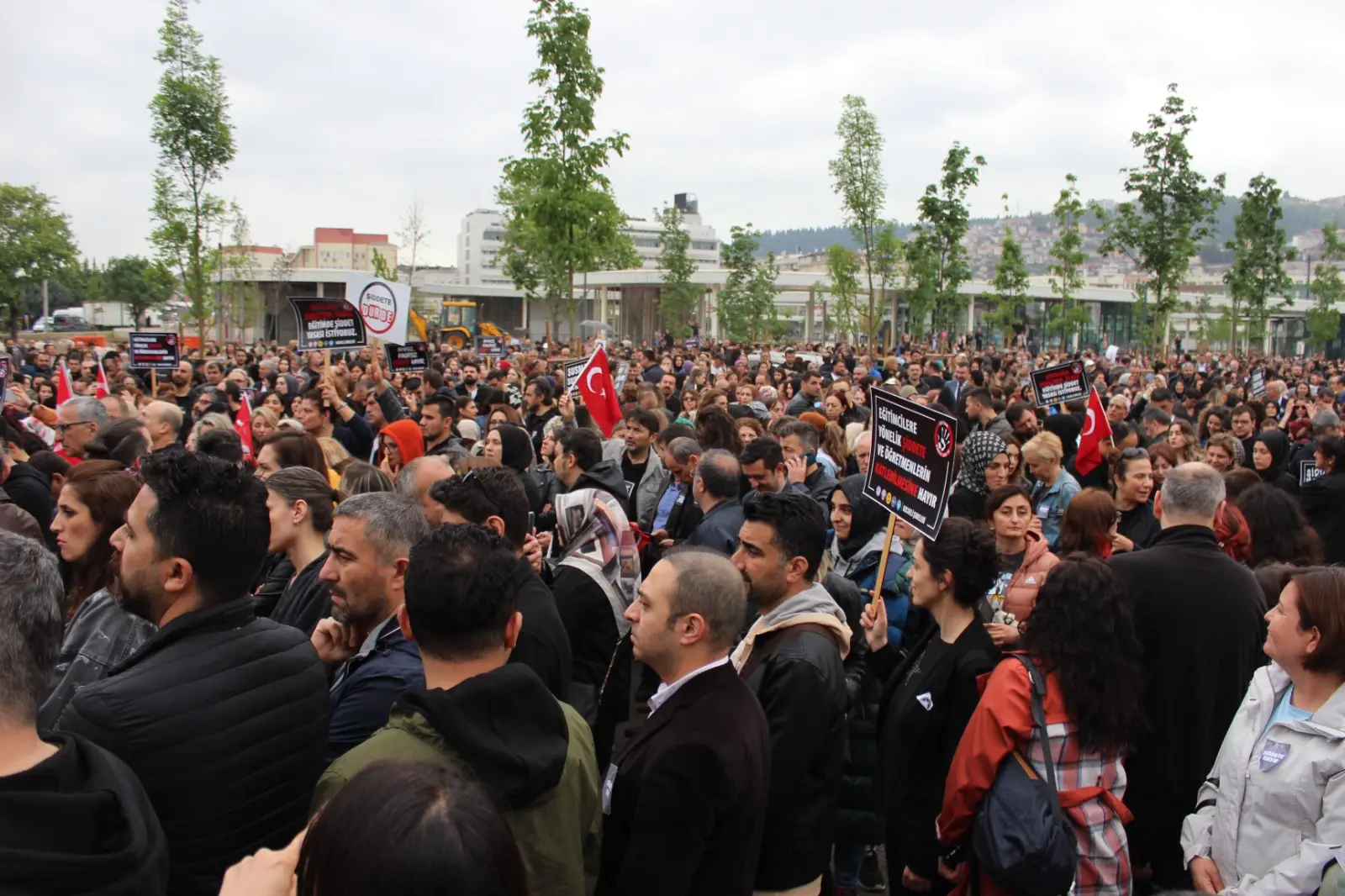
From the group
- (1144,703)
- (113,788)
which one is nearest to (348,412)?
(1144,703)

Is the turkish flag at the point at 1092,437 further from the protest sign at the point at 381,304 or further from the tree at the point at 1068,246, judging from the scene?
the tree at the point at 1068,246

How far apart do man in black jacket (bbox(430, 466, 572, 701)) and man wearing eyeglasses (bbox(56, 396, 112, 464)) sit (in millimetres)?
5062

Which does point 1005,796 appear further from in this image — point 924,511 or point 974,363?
point 974,363

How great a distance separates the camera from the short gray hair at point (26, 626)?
84.5 inches

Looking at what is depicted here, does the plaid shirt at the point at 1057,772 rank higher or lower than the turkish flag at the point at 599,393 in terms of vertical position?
lower

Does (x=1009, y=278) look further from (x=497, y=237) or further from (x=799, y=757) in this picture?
(x=497, y=237)

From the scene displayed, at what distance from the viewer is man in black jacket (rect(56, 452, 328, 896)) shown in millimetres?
2619

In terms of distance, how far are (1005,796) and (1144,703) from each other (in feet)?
4.45

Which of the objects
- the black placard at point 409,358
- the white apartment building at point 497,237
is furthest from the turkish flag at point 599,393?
the white apartment building at point 497,237

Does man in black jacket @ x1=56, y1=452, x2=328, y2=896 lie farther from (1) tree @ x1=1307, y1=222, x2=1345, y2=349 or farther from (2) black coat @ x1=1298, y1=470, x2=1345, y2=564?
(1) tree @ x1=1307, y1=222, x2=1345, y2=349

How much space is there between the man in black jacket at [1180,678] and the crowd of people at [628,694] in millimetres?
15

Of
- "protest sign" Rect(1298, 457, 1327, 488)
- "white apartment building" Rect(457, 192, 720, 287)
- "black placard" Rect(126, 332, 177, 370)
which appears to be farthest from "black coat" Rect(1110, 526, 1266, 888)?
"white apartment building" Rect(457, 192, 720, 287)

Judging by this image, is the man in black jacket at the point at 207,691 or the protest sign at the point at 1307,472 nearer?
the man in black jacket at the point at 207,691

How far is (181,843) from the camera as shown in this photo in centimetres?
268
